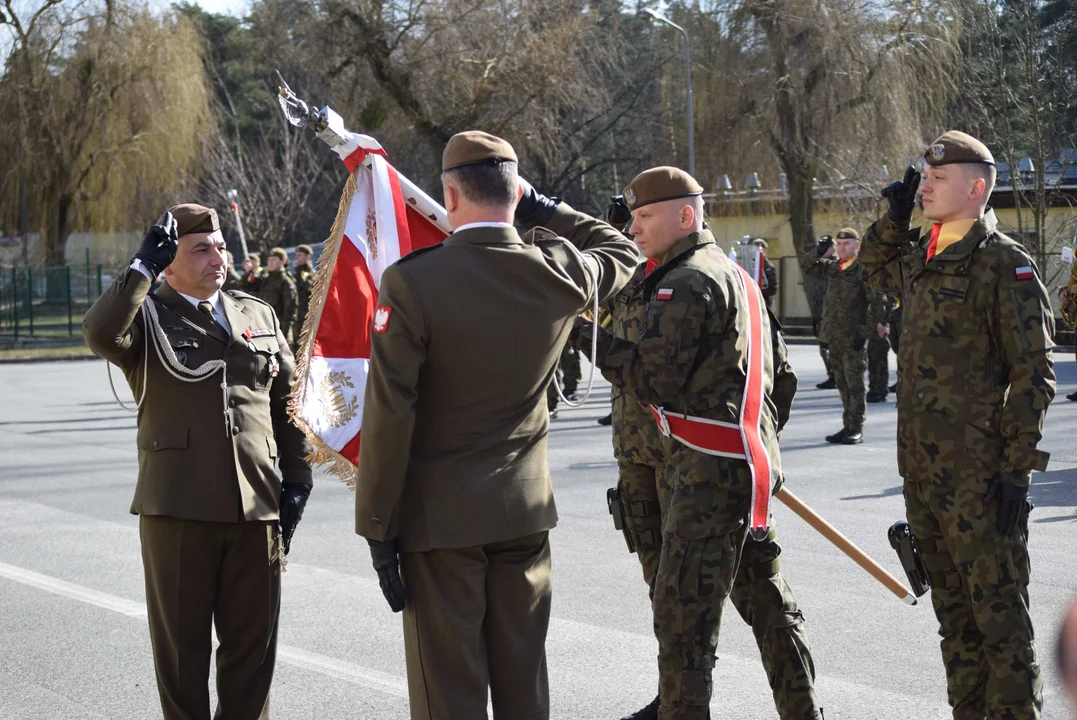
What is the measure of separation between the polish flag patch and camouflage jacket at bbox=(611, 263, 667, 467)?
1362 millimetres

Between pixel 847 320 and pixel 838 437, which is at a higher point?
pixel 847 320

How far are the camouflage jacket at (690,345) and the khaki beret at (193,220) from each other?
141 cm

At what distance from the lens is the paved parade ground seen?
16.7ft

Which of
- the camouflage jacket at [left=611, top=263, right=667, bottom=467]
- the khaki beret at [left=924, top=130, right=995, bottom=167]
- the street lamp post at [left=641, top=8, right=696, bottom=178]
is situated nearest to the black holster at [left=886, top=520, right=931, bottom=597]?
the camouflage jacket at [left=611, top=263, right=667, bottom=467]

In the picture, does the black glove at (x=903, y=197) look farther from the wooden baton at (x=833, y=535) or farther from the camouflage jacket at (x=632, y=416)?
the wooden baton at (x=833, y=535)

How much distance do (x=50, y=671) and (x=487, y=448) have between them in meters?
3.06

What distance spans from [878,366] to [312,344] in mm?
12183

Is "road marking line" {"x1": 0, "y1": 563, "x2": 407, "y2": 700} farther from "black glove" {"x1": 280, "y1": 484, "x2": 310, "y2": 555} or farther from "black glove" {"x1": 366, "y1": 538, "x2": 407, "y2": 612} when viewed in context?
"black glove" {"x1": 366, "y1": 538, "x2": 407, "y2": 612}

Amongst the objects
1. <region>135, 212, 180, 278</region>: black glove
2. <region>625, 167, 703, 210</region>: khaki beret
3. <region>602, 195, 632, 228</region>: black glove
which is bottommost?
<region>135, 212, 180, 278</region>: black glove

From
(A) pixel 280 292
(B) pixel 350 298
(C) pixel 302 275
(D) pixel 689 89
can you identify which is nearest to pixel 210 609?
(B) pixel 350 298

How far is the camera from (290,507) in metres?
4.48

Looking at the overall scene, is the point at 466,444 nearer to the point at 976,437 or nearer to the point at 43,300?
the point at 976,437

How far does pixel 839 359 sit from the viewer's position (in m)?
12.7

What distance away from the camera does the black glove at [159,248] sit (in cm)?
413
